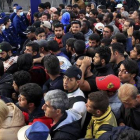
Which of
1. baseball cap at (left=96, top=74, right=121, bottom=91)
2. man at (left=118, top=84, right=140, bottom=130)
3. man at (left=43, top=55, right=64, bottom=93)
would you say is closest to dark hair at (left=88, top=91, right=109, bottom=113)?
man at (left=118, top=84, right=140, bottom=130)

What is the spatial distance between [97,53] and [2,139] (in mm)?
1989

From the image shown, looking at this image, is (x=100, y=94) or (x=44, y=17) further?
(x=44, y=17)

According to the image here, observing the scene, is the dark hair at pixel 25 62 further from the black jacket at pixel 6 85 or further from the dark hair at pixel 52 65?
the dark hair at pixel 52 65

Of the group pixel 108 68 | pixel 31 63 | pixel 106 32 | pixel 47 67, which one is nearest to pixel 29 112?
pixel 47 67

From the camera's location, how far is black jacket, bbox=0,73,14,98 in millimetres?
3393

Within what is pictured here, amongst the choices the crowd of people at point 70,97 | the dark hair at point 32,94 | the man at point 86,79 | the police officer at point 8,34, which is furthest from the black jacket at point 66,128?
the police officer at point 8,34

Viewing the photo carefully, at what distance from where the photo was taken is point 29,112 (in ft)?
9.37

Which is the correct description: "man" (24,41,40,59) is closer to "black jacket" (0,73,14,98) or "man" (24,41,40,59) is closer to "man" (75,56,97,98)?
"black jacket" (0,73,14,98)

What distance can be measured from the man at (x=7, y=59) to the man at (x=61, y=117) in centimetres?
153

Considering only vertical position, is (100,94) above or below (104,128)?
above

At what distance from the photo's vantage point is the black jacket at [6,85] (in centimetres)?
339

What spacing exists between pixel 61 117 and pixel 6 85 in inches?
49.2

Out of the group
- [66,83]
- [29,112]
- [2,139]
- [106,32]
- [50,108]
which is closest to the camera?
[2,139]

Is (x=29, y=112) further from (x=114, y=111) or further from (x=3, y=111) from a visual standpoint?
(x=114, y=111)
